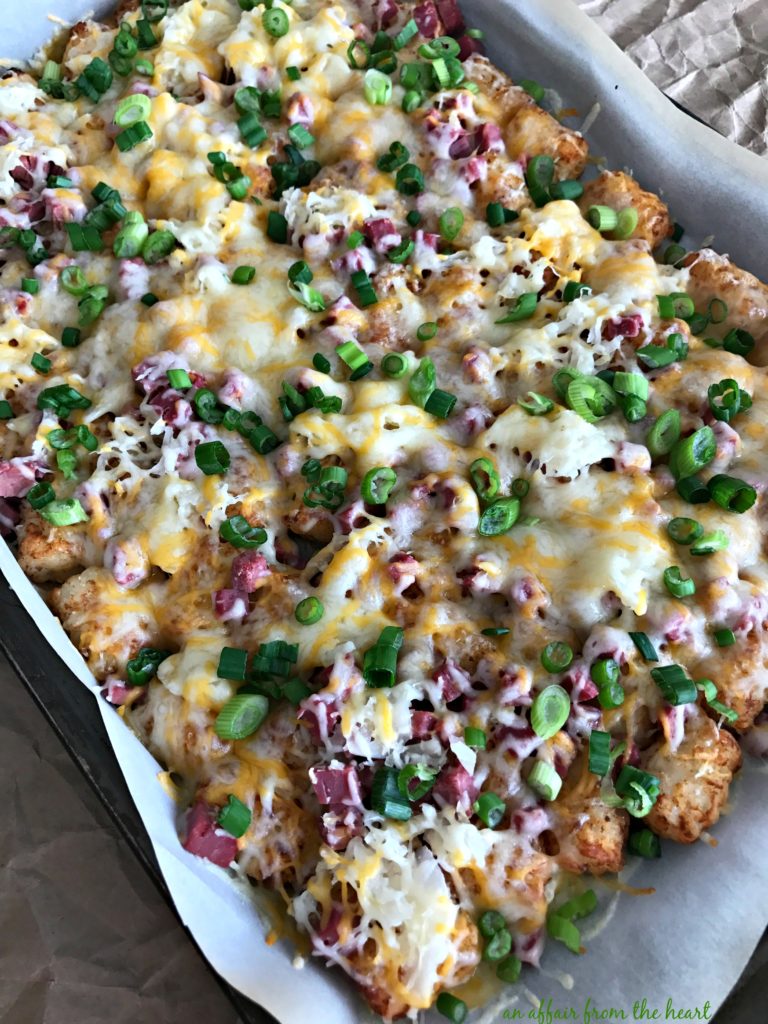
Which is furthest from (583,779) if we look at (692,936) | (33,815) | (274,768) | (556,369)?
(33,815)

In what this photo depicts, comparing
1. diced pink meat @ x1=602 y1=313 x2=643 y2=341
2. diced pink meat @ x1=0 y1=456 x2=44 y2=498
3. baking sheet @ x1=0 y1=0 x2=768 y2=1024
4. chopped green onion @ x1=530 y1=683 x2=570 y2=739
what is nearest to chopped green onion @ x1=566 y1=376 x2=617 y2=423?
diced pink meat @ x1=602 y1=313 x2=643 y2=341

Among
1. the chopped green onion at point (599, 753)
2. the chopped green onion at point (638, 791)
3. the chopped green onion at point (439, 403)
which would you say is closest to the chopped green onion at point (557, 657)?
the chopped green onion at point (599, 753)

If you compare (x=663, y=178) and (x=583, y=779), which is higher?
(x=663, y=178)

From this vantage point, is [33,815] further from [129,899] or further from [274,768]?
[274,768]

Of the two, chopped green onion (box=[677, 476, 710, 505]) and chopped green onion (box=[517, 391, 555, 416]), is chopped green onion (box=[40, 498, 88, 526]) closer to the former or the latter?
chopped green onion (box=[517, 391, 555, 416])

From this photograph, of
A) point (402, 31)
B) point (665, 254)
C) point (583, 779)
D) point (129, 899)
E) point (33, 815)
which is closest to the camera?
point (583, 779)
